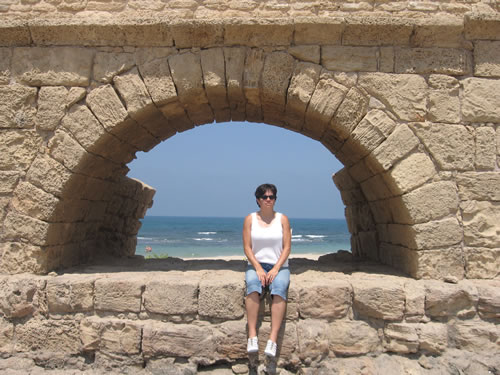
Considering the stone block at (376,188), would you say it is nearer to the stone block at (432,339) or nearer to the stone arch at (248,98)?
the stone arch at (248,98)

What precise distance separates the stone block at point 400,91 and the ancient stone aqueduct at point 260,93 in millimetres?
10

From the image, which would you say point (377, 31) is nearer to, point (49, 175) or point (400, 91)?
point (400, 91)

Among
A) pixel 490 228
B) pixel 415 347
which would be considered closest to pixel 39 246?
pixel 415 347

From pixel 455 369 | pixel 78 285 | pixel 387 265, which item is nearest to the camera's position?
pixel 455 369

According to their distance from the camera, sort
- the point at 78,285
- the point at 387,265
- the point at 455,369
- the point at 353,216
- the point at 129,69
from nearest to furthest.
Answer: the point at 455,369 < the point at 78,285 < the point at 129,69 < the point at 387,265 < the point at 353,216

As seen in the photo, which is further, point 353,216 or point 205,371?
point 353,216

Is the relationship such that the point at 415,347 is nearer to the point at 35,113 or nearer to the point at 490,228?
the point at 490,228

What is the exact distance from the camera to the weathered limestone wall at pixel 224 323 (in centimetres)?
356

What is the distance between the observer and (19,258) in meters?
3.94

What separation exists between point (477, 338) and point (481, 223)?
1050 millimetres

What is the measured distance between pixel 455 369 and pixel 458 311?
50cm

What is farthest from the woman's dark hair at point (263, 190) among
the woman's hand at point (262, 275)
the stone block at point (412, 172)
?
the stone block at point (412, 172)

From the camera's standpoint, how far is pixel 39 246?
394 centimetres

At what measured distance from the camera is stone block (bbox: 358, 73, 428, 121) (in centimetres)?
392
